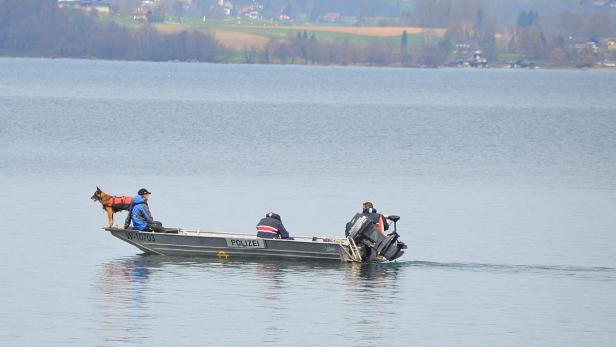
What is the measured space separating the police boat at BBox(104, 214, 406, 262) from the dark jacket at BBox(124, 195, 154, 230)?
22 cm

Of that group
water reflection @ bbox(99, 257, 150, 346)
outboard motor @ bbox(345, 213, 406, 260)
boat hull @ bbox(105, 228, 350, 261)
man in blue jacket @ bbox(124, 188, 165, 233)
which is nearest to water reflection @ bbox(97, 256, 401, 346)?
water reflection @ bbox(99, 257, 150, 346)

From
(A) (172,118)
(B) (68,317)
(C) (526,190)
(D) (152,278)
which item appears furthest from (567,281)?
(A) (172,118)

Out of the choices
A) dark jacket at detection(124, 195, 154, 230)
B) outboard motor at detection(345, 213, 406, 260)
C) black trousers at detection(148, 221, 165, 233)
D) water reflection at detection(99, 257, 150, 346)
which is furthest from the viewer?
black trousers at detection(148, 221, 165, 233)

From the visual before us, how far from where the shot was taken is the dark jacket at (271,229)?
45.9 meters

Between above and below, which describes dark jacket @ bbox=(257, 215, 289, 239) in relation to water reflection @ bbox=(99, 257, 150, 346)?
above

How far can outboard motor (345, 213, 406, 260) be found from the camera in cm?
4538

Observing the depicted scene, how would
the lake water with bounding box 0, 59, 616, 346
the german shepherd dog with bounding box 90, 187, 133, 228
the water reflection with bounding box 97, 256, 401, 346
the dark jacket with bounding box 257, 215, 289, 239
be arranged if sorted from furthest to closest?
the german shepherd dog with bounding box 90, 187, 133, 228 < the dark jacket with bounding box 257, 215, 289, 239 < the lake water with bounding box 0, 59, 616, 346 < the water reflection with bounding box 97, 256, 401, 346

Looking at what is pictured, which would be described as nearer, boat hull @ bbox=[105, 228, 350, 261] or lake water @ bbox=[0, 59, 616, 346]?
lake water @ bbox=[0, 59, 616, 346]

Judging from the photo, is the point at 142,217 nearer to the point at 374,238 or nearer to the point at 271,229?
the point at 271,229

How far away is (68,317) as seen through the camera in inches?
1497

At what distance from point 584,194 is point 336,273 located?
27.0 m

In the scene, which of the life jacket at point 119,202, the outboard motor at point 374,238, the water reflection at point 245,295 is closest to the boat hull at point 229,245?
the water reflection at point 245,295

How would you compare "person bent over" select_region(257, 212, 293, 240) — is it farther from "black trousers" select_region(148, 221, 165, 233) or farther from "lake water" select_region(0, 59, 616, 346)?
"black trousers" select_region(148, 221, 165, 233)

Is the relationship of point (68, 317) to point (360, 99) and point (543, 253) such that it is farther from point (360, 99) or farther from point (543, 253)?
point (360, 99)
